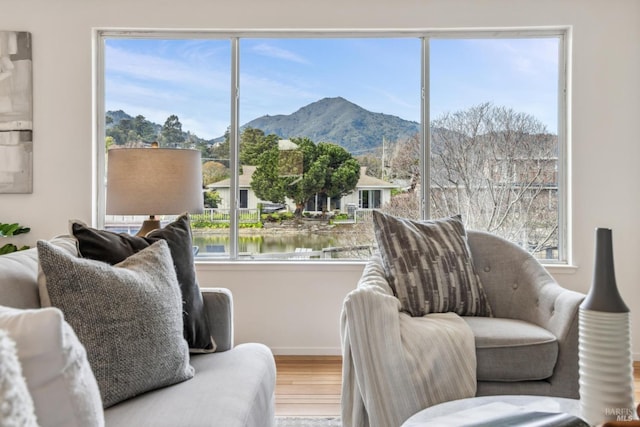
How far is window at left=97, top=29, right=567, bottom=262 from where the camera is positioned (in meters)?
3.26

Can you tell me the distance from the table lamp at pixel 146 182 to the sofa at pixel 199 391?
2.00 ft

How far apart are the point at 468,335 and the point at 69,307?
4.73 feet

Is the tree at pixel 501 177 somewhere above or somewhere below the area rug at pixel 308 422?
above

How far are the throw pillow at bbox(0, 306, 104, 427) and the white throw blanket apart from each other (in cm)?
116

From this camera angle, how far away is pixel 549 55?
3.27m

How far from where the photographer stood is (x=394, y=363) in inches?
69.5

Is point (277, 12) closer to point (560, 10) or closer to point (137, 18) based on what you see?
point (137, 18)

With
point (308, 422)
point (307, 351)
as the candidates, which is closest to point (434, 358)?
point (308, 422)

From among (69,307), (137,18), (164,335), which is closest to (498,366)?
(164,335)

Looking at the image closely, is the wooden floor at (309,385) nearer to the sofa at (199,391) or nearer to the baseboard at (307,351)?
the baseboard at (307,351)

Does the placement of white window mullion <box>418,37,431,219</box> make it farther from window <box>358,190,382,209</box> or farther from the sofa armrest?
the sofa armrest

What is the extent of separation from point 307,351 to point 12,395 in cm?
A: 267

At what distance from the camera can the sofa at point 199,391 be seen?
1150mm

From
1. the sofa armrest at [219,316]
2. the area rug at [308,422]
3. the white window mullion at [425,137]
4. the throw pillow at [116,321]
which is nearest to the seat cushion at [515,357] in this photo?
the area rug at [308,422]
